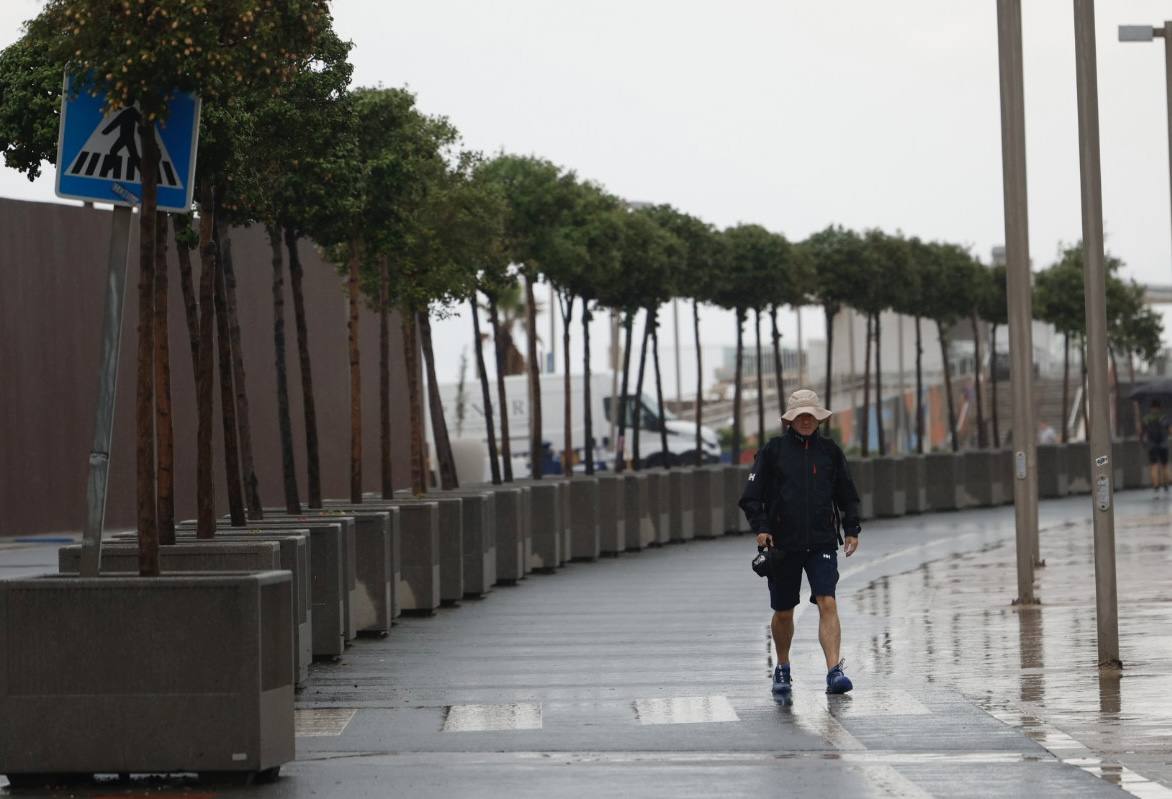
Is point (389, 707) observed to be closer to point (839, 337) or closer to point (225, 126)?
point (225, 126)

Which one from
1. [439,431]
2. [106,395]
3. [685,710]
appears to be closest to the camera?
[106,395]

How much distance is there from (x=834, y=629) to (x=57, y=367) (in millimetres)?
24082

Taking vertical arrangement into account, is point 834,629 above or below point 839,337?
below

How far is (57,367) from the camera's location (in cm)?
3491

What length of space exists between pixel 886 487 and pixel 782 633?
93.4ft

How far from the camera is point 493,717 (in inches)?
474

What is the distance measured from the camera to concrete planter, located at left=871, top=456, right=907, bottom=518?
4091cm

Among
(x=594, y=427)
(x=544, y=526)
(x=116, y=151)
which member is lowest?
(x=544, y=526)

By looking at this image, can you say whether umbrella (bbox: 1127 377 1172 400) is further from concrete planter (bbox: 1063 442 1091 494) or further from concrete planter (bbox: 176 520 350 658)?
concrete planter (bbox: 176 520 350 658)

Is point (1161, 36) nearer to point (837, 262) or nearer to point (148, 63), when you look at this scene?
point (837, 262)

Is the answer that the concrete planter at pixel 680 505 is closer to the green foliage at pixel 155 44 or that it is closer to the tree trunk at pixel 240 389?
the tree trunk at pixel 240 389

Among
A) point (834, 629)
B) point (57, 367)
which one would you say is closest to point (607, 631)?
point (834, 629)

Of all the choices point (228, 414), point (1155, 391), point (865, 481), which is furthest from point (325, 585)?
point (1155, 391)

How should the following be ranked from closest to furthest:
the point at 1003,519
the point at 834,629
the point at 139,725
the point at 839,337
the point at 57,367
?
the point at 139,725 → the point at 834,629 → the point at 57,367 → the point at 1003,519 → the point at 839,337
